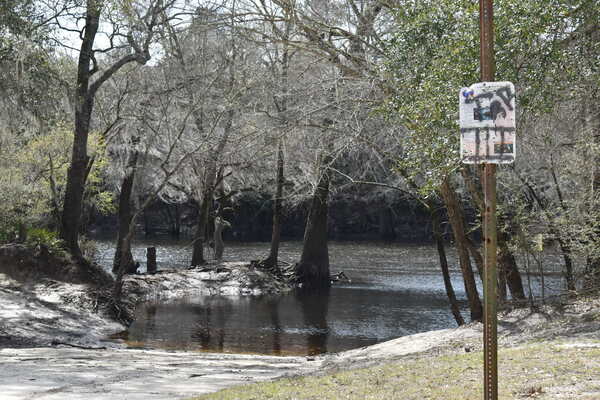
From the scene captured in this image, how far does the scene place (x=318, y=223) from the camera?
102ft

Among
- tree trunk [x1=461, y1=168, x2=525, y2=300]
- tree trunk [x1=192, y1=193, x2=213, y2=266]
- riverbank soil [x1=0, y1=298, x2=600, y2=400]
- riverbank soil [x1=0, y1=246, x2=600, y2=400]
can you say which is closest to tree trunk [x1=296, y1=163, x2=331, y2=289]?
tree trunk [x1=192, y1=193, x2=213, y2=266]

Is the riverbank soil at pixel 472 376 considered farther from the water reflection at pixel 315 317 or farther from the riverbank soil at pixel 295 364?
the water reflection at pixel 315 317

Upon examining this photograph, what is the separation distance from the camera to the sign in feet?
17.0

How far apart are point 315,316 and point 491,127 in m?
19.0

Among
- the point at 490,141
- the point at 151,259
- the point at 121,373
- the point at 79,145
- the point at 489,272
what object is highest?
the point at 79,145

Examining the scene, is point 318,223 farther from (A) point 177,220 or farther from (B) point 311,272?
(A) point 177,220

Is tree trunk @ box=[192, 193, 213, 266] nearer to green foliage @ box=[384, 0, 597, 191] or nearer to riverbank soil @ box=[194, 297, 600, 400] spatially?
riverbank soil @ box=[194, 297, 600, 400]

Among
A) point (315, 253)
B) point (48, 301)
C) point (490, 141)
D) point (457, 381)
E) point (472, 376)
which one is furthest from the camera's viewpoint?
point (315, 253)

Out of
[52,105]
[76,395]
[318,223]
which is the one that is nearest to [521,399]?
[76,395]

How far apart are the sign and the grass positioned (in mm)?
2591

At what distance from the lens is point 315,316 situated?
2373cm

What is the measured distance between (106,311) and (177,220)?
120 feet

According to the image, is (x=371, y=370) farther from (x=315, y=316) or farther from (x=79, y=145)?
(x=79, y=145)

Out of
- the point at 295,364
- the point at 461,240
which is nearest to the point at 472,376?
the point at 295,364
